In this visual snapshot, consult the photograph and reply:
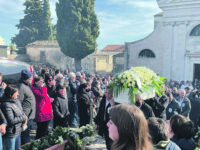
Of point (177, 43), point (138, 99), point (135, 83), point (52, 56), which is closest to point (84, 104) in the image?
point (138, 99)

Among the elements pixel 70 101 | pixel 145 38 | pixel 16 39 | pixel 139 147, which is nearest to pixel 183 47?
pixel 145 38

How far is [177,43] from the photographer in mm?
20016

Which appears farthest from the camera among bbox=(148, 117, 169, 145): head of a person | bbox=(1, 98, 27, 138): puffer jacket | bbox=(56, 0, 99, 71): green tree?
bbox=(56, 0, 99, 71): green tree

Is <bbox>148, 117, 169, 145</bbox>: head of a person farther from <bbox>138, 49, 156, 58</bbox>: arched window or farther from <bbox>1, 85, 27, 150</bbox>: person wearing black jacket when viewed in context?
<bbox>138, 49, 156, 58</bbox>: arched window

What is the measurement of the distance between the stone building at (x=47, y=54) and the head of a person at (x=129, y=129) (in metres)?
34.4

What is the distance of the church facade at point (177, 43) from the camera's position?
19188mm

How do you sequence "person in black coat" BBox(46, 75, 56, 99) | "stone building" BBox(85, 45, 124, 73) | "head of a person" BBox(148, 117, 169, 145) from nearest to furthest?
1. "head of a person" BBox(148, 117, 169, 145)
2. "person in black coat" BBox(46, 75, 56, 99)
3. "stone building" BBox(85, 45, 124, 73)

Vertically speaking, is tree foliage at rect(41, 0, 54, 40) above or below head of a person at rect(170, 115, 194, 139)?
above

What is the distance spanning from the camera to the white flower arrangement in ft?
10.8

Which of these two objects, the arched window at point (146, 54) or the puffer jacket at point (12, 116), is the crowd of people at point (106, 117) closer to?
the puffer jacket at point (12, 116)

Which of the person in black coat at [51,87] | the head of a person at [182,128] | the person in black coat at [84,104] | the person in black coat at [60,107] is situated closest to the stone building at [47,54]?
the person in black coat at [51,87]

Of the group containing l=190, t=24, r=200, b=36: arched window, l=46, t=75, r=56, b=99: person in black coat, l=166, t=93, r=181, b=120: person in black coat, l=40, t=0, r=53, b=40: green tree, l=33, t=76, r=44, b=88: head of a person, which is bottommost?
l=166, t=93, r=181, b=120: person in black coat

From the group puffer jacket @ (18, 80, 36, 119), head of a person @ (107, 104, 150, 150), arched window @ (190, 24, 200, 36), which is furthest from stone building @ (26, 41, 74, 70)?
head of a person @ (107, 104, 150, 150)

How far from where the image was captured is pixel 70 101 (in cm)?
768
